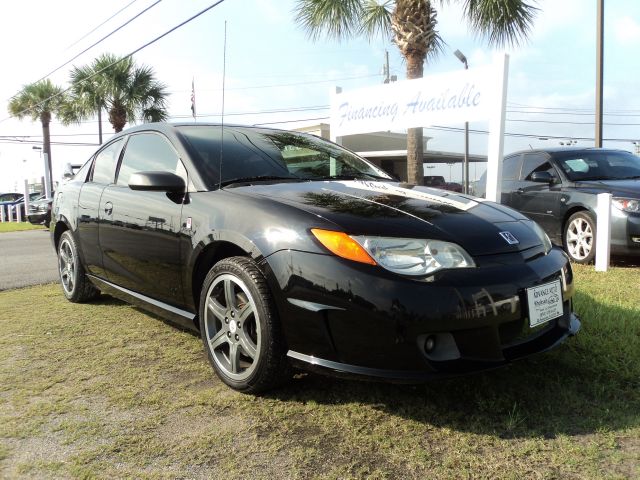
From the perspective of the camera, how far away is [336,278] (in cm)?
222

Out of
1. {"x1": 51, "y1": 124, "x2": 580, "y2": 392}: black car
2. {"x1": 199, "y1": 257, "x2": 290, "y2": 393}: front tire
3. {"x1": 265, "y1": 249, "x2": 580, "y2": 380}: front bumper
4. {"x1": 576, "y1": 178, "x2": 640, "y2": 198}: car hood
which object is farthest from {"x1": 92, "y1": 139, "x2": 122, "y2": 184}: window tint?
{"x1": 576, "y1": 178, "x2": 640, "y2": 198}: car hood

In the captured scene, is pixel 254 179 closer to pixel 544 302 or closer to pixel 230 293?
pixel 230 293

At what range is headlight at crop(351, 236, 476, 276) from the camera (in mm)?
2229

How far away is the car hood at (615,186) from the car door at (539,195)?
0.36 meters

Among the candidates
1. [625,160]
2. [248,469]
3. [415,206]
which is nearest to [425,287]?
[415,206]

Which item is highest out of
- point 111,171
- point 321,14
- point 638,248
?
point 321,14

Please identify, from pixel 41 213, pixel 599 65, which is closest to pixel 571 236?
pixel 599 65

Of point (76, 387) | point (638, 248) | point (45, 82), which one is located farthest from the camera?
point (45, 82)

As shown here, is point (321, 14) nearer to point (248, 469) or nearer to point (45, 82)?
point (248, 469)

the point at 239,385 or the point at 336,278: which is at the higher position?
the point at 336,278

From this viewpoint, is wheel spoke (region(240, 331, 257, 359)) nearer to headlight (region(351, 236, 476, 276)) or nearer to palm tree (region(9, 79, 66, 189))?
headlight (region(351, 236, 476, 276))

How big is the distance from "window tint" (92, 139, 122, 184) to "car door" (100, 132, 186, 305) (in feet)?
0.47

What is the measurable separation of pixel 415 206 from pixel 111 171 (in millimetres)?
2528

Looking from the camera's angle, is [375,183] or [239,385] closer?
[239,385]
